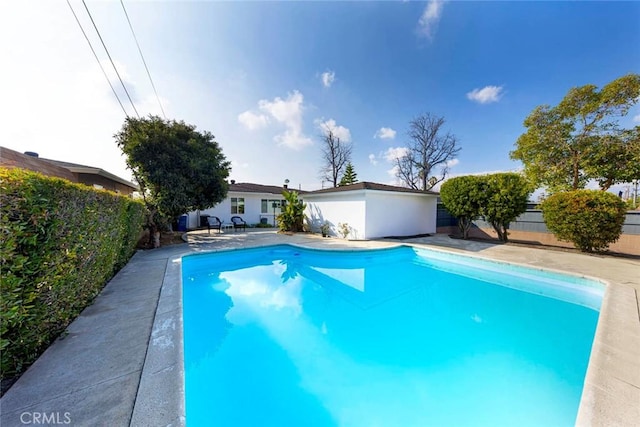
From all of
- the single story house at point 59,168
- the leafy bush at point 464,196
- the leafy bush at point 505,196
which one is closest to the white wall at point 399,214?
the leafy bush at point 464,196

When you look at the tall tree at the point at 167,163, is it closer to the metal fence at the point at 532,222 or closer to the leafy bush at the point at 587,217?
the leafy bush at the point at 587,217

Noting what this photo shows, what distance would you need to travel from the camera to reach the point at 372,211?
11.9m

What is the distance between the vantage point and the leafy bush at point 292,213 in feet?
47.6

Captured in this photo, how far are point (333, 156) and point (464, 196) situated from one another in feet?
60.0

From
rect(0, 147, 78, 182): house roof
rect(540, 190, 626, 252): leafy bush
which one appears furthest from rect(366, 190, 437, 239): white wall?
rect(0, 147, 78, 182): house roof

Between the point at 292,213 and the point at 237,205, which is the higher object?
the point at 237,205

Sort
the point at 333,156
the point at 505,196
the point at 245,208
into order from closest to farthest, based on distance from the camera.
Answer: the point at 505,196 < the point at 245,208 < the point at 333,156

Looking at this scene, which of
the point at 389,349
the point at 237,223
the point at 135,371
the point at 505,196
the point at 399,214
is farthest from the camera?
the point at 237,223

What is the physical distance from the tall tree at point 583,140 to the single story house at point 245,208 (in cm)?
1559

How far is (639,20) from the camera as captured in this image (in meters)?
8.12

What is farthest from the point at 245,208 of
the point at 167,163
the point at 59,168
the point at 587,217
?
the point at 587,217

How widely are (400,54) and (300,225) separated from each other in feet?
36.2

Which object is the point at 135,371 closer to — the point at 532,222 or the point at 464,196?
the point at 464,196

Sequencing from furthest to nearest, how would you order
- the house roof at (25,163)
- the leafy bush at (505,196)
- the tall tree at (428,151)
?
the tall tree at (428,151) < the leafy bush at (505,196) < the house roof at (25,163)
